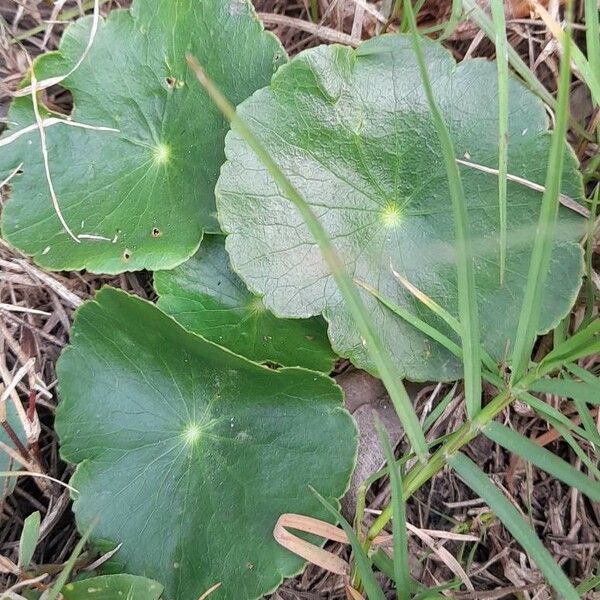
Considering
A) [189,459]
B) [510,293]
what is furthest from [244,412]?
[510,293]

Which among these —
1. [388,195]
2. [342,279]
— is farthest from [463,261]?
[388,195]

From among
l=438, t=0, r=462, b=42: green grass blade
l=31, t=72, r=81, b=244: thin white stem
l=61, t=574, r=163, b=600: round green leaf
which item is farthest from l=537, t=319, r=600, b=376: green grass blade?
l=31, t=72, r=81, b=244: thin white stem

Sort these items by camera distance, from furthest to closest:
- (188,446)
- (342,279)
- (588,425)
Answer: (188,446) → (588,425) → (342,279)

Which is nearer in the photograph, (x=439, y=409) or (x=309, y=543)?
(x=309, y=543)

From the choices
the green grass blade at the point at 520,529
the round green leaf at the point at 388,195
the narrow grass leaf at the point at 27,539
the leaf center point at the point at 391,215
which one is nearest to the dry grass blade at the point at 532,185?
the round green leaf at the point at 388,195

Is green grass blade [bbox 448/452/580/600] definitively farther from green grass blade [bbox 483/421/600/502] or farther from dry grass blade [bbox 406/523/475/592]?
dry grass blade [bbox 406/523/475/592]

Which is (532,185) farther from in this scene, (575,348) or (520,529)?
(520,529)
